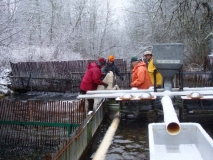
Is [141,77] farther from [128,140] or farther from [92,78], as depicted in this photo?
[128,140]

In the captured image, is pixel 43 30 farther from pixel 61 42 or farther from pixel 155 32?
pixel 155 32

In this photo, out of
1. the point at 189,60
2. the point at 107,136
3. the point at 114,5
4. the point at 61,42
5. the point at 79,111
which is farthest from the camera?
the point at 114,5

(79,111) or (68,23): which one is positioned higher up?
(68,23)

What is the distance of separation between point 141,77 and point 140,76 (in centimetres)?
4

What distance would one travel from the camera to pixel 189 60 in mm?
26078

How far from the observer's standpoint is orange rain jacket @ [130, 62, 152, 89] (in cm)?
847

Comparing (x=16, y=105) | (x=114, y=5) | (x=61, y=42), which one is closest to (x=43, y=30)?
(x=61, y=42)

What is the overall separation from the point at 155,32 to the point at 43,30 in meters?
14.1

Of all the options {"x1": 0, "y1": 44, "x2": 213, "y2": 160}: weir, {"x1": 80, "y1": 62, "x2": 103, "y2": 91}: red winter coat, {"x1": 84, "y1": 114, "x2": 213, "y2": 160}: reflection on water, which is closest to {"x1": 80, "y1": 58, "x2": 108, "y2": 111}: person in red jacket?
{"x1": 80, "y1": 62, "x2": 103, "y2": 91}: red winter coat

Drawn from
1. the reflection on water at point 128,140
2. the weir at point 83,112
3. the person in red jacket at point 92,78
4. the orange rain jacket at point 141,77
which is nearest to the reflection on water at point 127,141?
the reflection on water at point 128,140

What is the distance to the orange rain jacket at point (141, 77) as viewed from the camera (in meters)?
8.47

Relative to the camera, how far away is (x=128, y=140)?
23.5 feet

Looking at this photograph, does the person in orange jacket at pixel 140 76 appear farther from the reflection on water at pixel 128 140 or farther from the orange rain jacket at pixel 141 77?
the reflection on water at pixel 128 140

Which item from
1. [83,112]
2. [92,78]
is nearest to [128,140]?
[83,112]
